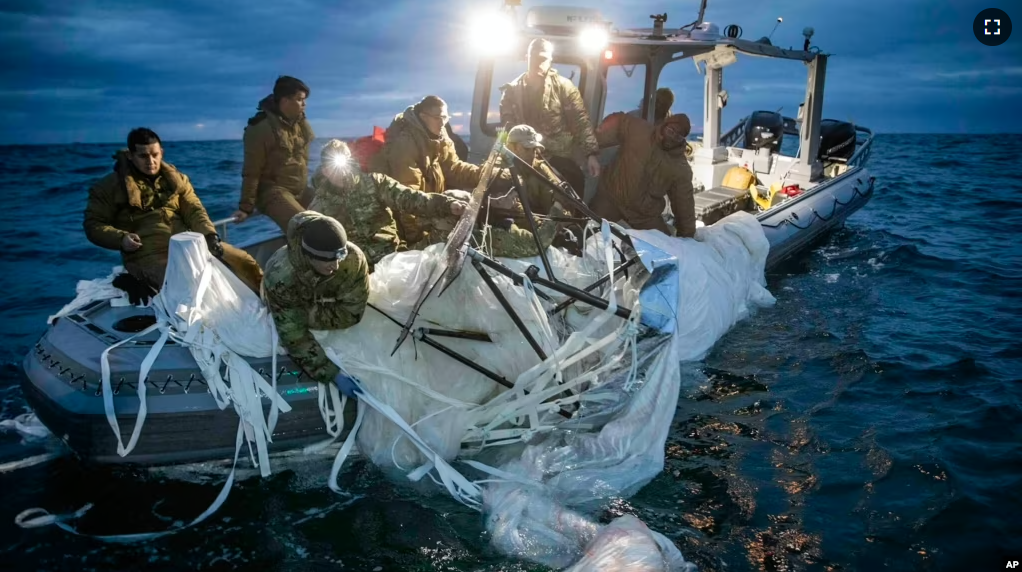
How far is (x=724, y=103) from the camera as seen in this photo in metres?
10.9

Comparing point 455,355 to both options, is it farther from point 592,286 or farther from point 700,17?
point 700,17

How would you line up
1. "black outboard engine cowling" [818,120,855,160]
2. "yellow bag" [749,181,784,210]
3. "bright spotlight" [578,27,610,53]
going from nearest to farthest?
1. "bright spotlight" [578,27,610,53]
2. "yellow bag" [749,181,784,210]
3. "black outboard engine cowling" [818,120,855,160]

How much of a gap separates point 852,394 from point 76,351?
5953 mm

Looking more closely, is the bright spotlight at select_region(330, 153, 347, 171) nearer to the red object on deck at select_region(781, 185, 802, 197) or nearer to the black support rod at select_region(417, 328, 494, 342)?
the black support rod at select_region(417, 328, 494, 342)

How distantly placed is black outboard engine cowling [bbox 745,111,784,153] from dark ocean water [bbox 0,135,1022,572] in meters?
4.13

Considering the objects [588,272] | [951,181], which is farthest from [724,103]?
[951,181]

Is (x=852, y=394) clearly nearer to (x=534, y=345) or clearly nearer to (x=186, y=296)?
(x=534, y=345)

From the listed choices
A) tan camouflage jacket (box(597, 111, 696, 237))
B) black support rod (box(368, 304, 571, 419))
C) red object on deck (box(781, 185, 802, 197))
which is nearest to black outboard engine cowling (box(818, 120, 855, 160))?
red object on deck (box(781, 185, 802, 197))

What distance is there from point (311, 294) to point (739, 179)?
7.20 m

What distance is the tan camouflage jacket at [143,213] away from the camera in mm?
4480

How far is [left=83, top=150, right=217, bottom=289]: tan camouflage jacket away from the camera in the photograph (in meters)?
4.48

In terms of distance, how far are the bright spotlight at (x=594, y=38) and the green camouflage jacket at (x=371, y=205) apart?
3.06 meters

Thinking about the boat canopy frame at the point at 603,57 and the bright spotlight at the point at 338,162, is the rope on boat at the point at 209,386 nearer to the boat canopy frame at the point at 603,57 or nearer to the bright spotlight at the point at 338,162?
the bright spotlight at the point at 338,162

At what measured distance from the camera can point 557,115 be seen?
612cm
